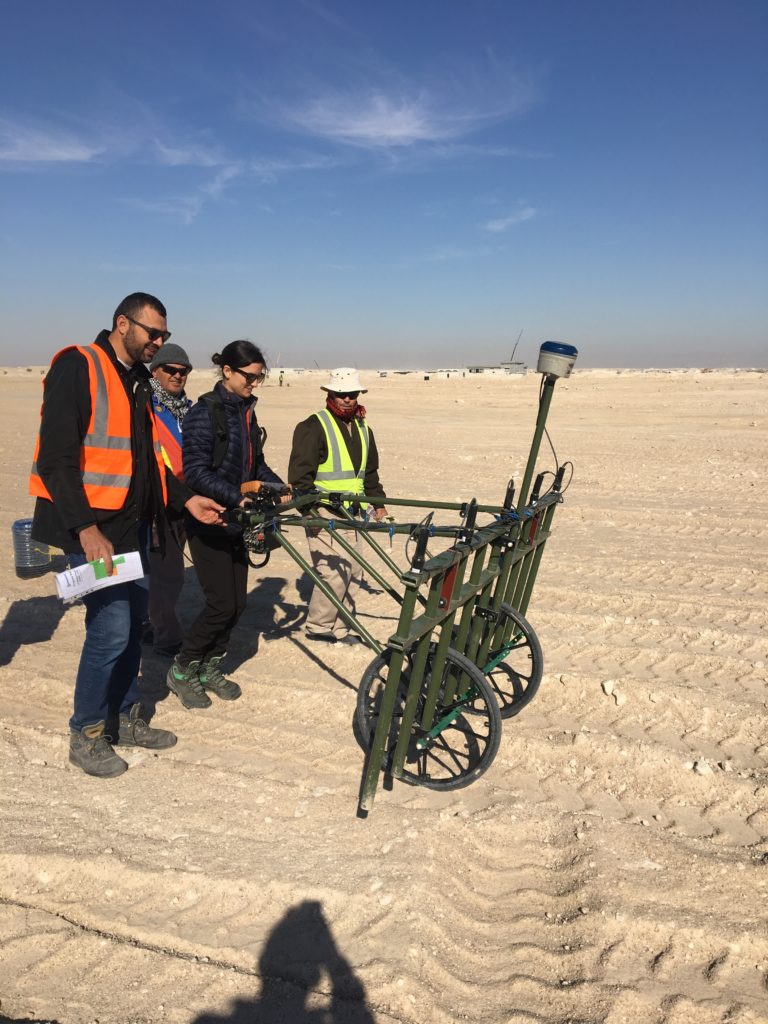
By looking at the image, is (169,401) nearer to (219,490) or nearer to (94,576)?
(219,490)

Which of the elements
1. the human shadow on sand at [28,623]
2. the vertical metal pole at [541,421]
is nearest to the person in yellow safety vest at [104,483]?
the vertical metal pole at [541,421]

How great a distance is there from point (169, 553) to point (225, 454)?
1.17 metres

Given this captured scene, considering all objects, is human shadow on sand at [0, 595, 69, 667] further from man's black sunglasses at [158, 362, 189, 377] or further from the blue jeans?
man's black sunglasses at [158, 362, 189, 377]

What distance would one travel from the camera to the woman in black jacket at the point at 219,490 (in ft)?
13.3

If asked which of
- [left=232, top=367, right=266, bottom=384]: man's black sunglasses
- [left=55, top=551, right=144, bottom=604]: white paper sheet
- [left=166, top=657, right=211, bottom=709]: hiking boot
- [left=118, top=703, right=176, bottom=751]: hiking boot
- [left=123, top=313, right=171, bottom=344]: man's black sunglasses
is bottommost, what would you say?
[left=118, top=703, right=176, bottom=751]: hiking boot

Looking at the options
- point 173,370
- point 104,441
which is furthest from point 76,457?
point 173,370

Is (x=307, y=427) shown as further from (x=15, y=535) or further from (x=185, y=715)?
(x=15, y=535)

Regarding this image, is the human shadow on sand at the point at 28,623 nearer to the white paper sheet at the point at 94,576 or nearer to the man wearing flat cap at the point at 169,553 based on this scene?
the man wearing flat cap at the point at 169,553

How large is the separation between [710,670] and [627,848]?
77.6 inches

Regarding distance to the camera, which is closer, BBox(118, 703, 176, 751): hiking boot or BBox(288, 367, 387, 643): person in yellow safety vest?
BBox(118, 703, 176, 751): hiking boot

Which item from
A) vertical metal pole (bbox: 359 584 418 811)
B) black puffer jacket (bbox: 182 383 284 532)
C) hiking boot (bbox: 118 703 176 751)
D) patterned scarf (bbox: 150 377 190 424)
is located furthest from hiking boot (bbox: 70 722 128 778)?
patterned scarf (bbox: 150 377 190 424)

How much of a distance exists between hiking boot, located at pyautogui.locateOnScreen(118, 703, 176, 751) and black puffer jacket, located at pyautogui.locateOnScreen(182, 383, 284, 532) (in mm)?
1195

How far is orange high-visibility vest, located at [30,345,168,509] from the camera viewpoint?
3.15 m

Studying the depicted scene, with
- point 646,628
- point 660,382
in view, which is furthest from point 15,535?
point 660,382
